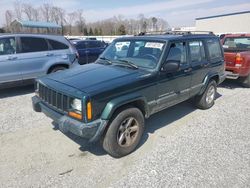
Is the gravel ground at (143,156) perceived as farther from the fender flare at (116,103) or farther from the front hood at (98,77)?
the front hood at (98,77)

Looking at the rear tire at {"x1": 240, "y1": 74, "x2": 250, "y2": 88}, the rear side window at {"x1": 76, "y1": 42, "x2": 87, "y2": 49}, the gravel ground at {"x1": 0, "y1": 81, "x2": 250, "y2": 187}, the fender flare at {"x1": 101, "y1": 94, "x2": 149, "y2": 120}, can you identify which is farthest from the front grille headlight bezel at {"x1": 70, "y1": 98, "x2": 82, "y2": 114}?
the rear side window at {"x1": 76, "y1": 42, "x2": 87, "y2": 49}

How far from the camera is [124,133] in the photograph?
3.48m

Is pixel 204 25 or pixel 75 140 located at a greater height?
pixel 204 25

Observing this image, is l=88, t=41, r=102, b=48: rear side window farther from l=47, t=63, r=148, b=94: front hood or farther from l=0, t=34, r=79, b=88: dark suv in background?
l=47, t=63, r=148, b=94: front hood

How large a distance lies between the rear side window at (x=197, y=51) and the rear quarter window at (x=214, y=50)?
37cm

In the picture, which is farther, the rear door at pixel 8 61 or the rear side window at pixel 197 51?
the rear door at pixel 8 61

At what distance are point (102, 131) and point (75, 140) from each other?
1116mm

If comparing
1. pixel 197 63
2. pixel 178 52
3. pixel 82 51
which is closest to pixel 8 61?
pixel 178 52

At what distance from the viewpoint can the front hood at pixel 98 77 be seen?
10.4ft

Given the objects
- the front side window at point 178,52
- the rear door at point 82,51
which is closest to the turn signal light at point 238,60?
the front side window at point 178,52

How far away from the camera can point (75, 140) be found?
3982 mm

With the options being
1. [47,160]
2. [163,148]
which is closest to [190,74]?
[163,148]

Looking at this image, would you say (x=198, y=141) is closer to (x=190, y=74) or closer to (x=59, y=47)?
(x=190, y=74)

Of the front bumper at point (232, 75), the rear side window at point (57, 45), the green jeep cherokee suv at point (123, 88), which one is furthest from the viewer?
the front bumper at point (232, 75)
